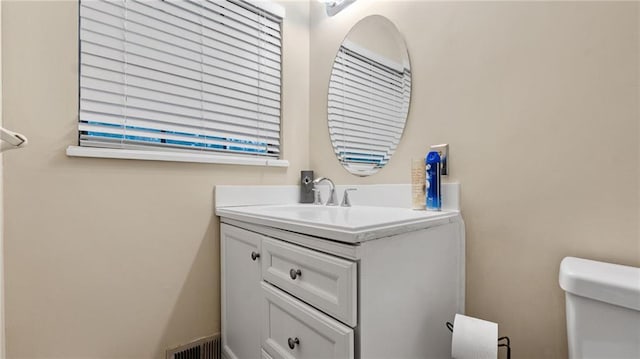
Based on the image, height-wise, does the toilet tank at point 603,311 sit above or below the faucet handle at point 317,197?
below

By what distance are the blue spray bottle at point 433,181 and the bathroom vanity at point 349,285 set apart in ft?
0.15

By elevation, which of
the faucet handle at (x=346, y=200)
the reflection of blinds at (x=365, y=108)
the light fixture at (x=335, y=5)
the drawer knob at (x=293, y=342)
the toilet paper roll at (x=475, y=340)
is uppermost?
the light fixture at (x=335, y=5)

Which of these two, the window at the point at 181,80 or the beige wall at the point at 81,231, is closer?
the beige wall at the point at 81,231

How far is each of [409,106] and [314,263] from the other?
2.51 feet

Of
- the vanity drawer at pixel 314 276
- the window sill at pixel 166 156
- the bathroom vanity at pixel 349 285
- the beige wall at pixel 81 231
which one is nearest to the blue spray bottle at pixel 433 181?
the bathroom vanity at pixel 349 285

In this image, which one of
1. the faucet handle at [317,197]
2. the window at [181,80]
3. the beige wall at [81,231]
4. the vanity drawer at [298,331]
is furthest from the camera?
the faucet handle at [317,197]

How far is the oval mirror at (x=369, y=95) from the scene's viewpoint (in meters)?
1.22

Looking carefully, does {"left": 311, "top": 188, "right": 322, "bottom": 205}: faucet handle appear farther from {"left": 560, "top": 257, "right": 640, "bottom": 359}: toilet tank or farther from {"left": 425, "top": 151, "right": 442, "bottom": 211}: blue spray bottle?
{"left": 560, "top": 257, "right": 640, "bottom": 359}: toilet tank

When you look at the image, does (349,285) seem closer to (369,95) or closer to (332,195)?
(332,195)

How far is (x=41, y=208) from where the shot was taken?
3.24ft

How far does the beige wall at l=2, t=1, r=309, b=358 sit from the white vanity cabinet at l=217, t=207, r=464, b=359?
0.30 m

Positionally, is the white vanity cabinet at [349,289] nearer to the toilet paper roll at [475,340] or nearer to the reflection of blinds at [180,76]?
the toilet paper roll at [475,340]

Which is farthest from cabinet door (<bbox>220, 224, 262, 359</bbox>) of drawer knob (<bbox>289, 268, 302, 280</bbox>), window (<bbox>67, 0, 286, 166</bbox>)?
window (<bbox>67, 0, 286, 166</bbox>)

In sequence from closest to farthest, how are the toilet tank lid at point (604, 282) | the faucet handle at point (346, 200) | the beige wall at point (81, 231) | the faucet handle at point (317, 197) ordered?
the toilet tank lid at point (604, 282) < the beige wall at point (81, 231) < the faucet handle at point (346, 200) < the faucet handle at point (317, 197)
